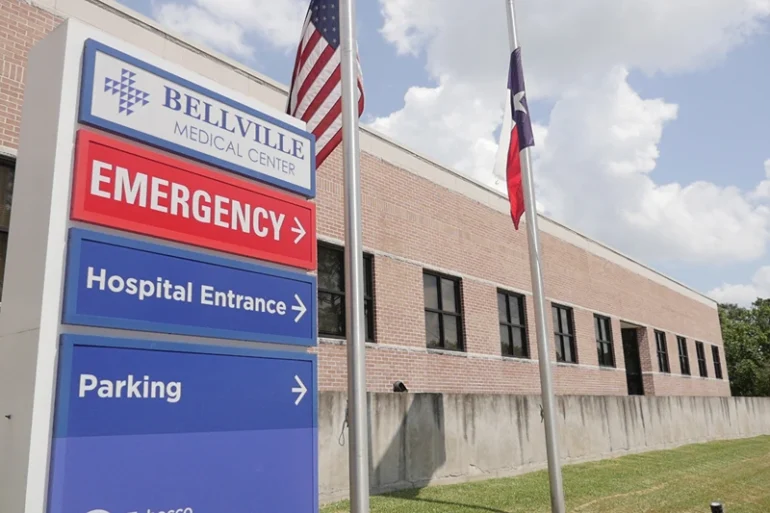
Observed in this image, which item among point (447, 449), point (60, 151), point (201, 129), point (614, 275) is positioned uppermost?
point (614, 275)

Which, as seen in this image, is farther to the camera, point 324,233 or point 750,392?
point 750,392

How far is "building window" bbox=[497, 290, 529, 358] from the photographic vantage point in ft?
61.8

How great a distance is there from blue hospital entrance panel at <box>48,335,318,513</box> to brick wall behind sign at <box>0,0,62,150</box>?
6.57m

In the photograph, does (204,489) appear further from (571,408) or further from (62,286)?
(571,408)

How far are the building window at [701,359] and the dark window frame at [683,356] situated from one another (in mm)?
2049

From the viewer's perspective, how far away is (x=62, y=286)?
360cm

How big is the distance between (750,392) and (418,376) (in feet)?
152

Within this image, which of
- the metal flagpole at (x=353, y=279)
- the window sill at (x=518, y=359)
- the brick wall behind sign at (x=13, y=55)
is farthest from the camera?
the window sill at (x=518, y=359)

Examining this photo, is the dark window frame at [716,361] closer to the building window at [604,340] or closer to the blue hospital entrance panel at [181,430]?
A: the building window at [604,340]

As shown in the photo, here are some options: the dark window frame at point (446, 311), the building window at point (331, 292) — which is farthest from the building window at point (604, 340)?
the building window at point (331, 292)

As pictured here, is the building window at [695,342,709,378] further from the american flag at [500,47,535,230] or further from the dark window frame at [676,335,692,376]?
the american flag at [500,47,535,230]

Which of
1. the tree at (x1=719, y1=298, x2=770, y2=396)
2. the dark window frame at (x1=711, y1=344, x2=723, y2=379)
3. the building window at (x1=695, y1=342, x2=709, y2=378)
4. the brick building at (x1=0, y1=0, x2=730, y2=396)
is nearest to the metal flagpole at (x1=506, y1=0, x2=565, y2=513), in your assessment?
the brick building at (x1=0, y1=0, x2=730, y2=396)

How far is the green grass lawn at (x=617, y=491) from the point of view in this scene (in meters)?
9.70

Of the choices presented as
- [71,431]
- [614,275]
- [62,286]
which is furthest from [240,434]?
[614,275]
